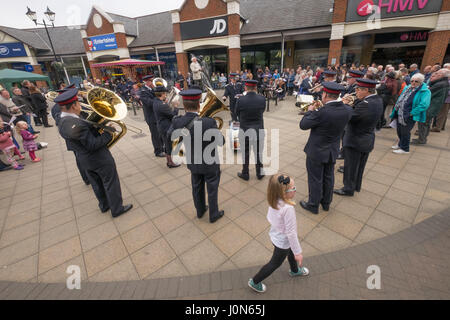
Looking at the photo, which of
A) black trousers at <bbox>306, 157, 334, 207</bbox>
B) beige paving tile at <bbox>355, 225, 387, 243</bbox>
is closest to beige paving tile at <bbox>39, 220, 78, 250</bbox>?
black trousers at <bbox>306, 157, 334, 207</bbox>

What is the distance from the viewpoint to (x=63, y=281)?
270 centimetres

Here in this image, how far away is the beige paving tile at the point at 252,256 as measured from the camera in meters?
2.82

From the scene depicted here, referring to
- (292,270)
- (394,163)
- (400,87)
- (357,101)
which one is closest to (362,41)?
(400,87)

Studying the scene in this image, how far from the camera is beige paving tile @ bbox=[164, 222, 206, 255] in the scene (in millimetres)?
3134

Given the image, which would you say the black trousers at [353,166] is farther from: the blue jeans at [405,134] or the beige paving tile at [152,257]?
the beige paving tile at [152,257]

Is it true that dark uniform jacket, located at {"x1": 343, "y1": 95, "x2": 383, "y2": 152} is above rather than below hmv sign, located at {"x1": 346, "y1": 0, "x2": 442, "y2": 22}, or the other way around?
below

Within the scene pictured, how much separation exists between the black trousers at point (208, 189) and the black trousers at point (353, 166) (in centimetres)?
250

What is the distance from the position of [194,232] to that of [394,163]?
206 inches

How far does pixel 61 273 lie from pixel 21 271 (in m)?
0.60

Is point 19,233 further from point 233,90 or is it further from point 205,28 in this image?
point 205,28

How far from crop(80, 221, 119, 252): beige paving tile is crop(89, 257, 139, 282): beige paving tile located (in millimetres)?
620

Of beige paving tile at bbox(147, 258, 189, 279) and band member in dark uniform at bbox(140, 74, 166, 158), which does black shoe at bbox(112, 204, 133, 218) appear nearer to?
beige paving tile at bbox(147, 258, 189, 279)

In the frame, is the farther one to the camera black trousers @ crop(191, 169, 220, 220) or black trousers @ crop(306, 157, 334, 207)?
black trousers @ crop(306, 157, 334, 207)

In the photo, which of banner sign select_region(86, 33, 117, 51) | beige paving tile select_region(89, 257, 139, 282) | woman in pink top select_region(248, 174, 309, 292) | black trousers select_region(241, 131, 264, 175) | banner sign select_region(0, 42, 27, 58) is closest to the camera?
woman in pink top select_region(248, 174, 309, 292)
